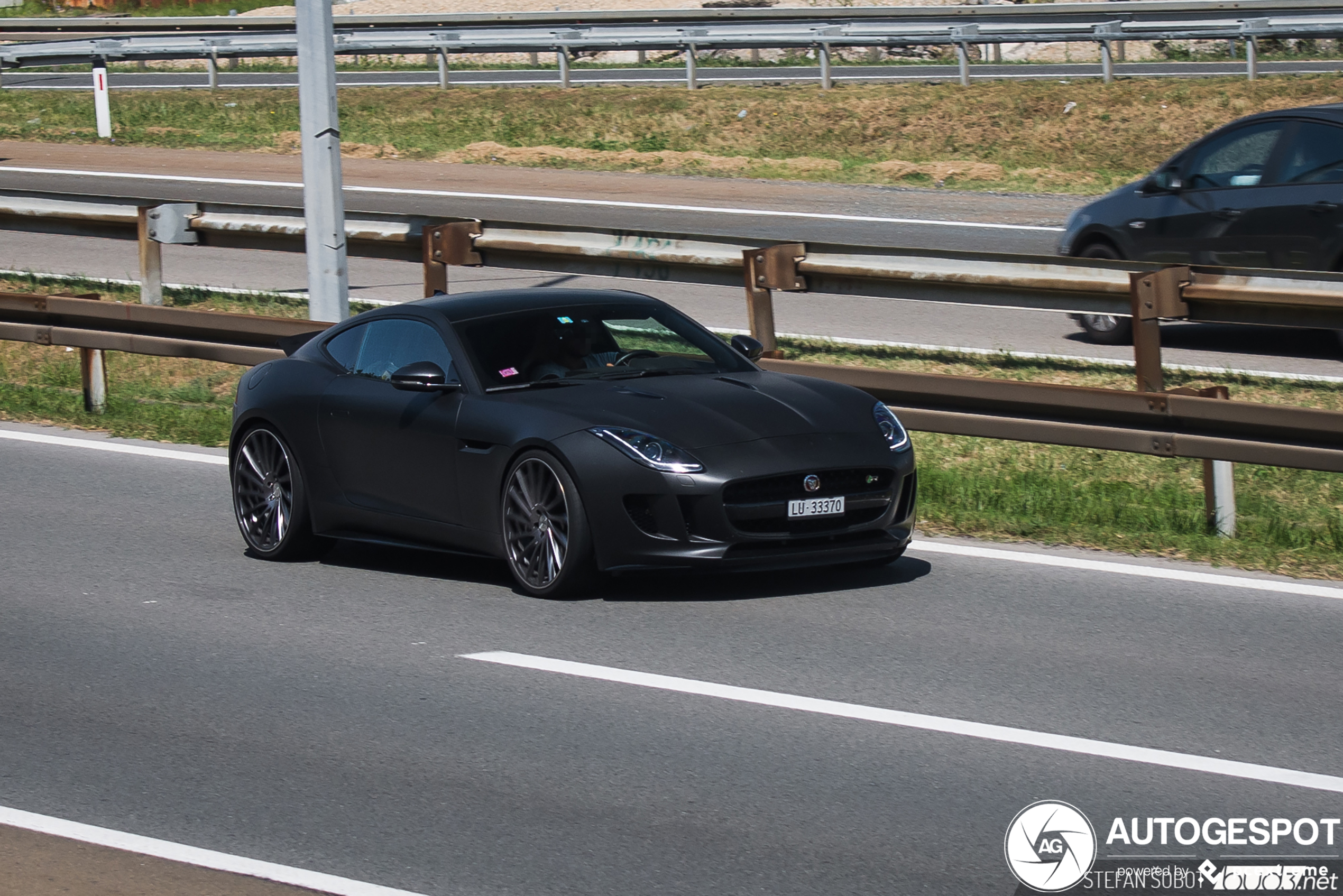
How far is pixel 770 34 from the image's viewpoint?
2872cm

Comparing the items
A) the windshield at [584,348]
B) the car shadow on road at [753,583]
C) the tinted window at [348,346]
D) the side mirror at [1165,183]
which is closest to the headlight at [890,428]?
the car shadow on road at [753,583]

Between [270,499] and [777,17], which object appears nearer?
[270,499]

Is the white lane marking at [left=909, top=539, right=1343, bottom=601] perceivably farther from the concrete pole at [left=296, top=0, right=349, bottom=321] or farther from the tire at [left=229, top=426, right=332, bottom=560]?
the concrete pole at [left=296, top=0, right=349, bottom=321]

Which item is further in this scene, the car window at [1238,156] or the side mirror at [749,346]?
the car window at [1238,156]

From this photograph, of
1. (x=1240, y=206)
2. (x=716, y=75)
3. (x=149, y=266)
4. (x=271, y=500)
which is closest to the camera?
(x=271, y=500)

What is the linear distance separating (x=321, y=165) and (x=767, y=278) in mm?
3132

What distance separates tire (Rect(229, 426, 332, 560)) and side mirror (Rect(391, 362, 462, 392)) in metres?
1.06

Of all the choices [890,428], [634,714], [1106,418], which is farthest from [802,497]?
[1106,418]

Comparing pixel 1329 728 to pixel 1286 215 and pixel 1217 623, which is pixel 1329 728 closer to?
pixel 1217 623

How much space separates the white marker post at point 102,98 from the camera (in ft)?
90.8

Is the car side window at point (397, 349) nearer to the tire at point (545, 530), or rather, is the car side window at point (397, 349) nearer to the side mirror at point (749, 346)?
the tire at point (545, 530)

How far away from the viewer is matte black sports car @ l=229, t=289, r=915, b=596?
7820mm

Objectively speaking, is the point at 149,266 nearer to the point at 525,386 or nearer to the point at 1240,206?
the point at 525,386

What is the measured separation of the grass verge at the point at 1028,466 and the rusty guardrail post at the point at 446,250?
1847 millimetres
